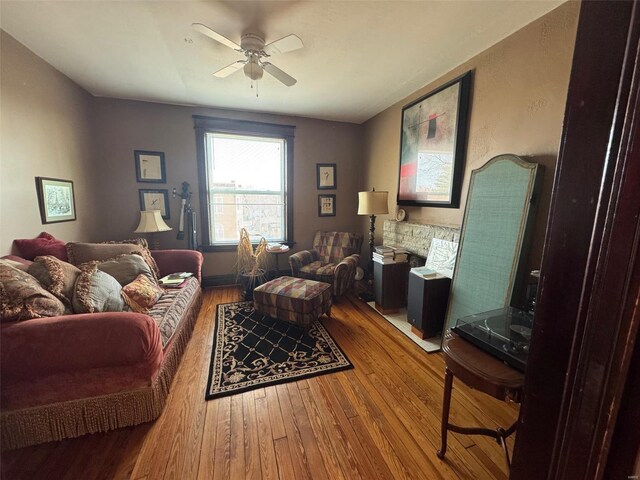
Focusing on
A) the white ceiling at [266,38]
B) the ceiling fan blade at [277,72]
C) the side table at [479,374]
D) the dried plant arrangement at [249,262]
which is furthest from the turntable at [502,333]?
the dried plant arrangement at [249,262]

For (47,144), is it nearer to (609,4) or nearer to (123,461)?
(123,461)

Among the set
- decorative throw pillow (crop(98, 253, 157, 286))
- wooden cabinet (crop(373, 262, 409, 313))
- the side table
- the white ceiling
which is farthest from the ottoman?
the white ceiling

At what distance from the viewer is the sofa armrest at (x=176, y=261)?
290 centimetres

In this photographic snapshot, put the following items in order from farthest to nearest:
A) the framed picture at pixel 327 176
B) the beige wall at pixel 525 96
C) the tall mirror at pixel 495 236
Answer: the framed picture at pixel 327 176 → the tall mirror at pixel 495 236 → the beige wall at pixel 525 96

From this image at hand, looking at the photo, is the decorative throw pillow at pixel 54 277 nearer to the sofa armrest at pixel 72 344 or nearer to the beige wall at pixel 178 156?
the sofa armrest at pixel 72 344

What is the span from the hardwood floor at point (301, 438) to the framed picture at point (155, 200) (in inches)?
92.7

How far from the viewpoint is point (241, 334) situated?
8.16 feet

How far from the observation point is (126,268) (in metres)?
2.22

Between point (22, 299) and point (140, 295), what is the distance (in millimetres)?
680

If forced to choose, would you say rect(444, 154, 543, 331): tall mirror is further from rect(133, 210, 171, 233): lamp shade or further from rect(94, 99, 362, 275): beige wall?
rect(133, 210, 171, 233): lamp shade

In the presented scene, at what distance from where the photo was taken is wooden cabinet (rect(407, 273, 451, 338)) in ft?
7.64

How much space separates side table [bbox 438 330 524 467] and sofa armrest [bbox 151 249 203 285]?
269 cm

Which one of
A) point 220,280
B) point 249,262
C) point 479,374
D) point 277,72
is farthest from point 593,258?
point 220,280

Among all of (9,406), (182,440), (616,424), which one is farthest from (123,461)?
(616,424)
